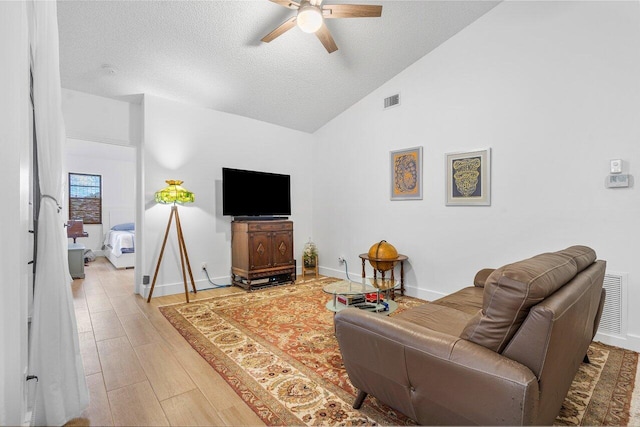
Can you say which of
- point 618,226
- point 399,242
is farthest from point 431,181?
point 618,226

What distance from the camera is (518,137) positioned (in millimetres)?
3252

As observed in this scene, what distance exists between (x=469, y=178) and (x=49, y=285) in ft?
12.6

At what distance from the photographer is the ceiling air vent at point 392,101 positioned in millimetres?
4301

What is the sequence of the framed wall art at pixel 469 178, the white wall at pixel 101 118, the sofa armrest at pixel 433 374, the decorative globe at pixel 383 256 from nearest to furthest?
the sofa armrest at pixel 433 374
the framed wall art at pixel 469 178
the white wall at pixel 101 118
the decorative globe at pixel 383 256

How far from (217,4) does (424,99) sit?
262 cm

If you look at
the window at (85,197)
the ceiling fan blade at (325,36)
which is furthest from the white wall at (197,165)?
the window at (85,197)

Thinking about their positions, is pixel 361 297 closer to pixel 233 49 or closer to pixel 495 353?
pixel 495 353

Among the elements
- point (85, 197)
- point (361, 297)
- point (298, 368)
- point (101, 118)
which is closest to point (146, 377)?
point (298, 368)

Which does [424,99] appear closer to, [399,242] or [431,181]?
[431,181]

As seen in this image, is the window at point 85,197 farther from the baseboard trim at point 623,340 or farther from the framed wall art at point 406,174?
the baseboard trim at point 623,340

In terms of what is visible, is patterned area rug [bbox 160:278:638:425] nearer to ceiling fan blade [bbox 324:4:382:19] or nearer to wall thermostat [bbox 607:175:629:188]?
wall thermostat [bbox 607:175:629:188]

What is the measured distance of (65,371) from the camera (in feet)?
5.55

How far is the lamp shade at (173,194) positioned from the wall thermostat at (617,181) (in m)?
4.43

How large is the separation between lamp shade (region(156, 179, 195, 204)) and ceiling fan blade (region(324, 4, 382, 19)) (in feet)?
8.64
